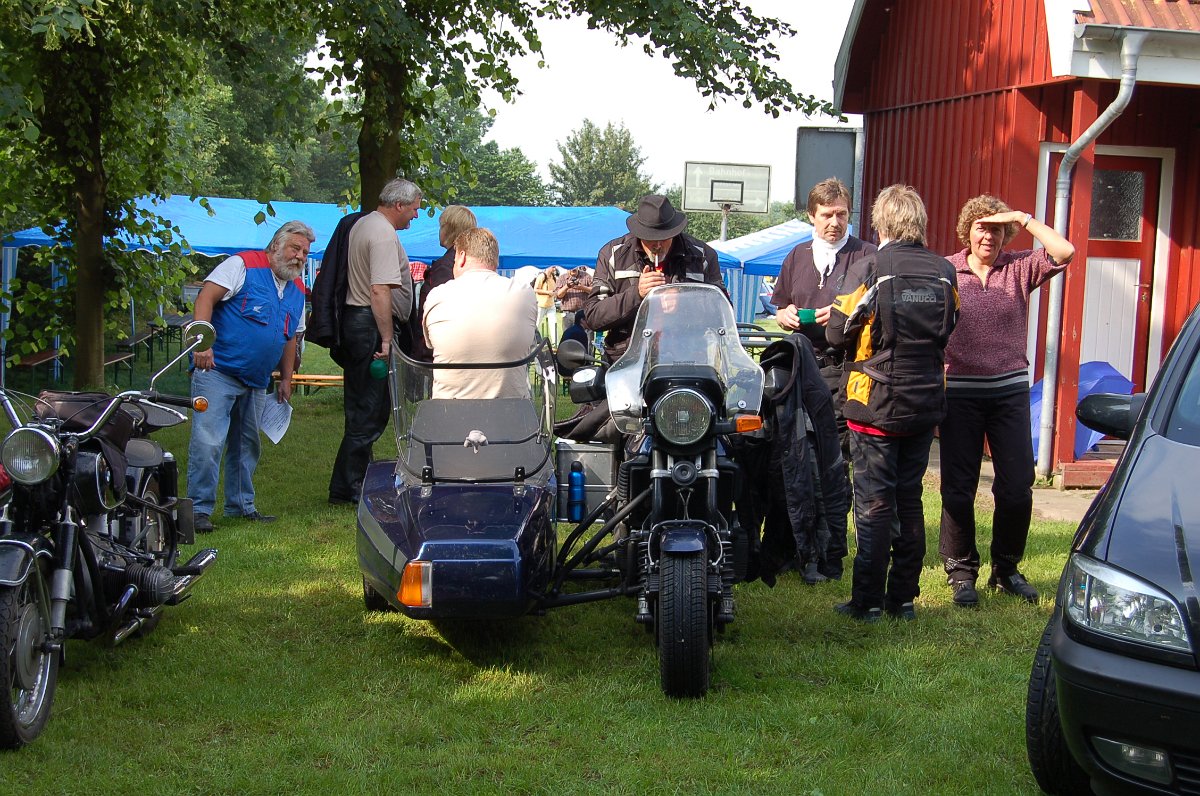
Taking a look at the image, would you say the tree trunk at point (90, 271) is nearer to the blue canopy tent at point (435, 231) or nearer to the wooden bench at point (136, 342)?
the blue canopy tent at point (435, 231)

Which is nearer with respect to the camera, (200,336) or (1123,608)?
(1123,608)

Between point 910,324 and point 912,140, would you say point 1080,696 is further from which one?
point 912,140

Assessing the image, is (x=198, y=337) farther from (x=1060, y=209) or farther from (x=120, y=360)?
(x=120, y=360)

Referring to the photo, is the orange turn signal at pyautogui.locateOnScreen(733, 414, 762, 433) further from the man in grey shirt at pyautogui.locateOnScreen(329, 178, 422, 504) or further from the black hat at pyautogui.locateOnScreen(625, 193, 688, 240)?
the man in grey shirt at pyautogui.locateOnScreen(329, 178, 422, 504)

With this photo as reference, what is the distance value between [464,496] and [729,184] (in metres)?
28.6

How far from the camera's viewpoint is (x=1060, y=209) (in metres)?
8.95

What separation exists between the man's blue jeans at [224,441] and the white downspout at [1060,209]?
5.51 metres

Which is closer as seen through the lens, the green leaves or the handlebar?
the handlebar

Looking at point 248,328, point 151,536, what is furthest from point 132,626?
point 248,328

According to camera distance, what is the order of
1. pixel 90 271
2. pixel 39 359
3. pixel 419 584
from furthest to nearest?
pixel 39 359 < pixel 90 271 < pixel 419 584

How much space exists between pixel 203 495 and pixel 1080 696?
18.2ft

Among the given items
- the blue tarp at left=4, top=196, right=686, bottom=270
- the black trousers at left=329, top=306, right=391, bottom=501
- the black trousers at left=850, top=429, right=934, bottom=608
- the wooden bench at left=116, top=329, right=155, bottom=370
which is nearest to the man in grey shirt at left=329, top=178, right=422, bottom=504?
the black trousers at left=329, top=306, right=391, bottom=501

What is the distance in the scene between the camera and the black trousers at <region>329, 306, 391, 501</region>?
7891mm

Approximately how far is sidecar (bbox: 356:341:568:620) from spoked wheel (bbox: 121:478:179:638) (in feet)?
2.97
